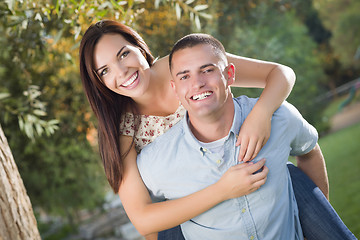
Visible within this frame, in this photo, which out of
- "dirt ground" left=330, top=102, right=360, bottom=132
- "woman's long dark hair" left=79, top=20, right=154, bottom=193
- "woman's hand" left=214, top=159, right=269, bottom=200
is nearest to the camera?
"woman's hand" left=214, top=159, right=269, bottom=200

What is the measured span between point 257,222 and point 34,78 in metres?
3.68

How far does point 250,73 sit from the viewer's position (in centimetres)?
240

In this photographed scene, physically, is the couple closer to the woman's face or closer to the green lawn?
the woman's face

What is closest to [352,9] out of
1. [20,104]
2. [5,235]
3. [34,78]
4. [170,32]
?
[170,32]

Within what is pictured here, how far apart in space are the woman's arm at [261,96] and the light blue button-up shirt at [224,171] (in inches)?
2.2

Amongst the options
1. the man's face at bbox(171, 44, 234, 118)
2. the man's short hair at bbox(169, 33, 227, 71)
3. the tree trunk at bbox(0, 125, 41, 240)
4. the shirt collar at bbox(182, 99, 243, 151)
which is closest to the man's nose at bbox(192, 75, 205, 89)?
the man's face at bbox(171, 44, 234, 118)

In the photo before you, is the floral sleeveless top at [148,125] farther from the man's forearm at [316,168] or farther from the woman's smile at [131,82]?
the man's forearm at [316,168]

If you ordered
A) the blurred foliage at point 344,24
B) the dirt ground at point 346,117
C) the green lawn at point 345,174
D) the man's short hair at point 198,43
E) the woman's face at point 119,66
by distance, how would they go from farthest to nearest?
the dirt ground at point 346,117 < the blurred foliage at point 344,24 < the green lawn at point 345,174 < the woman's face at point 119,66 < the man's short hair at point 198,43

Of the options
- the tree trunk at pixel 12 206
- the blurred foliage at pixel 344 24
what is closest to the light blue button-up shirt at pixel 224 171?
the tree trunk at pixel 12 206

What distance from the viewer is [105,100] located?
243cm

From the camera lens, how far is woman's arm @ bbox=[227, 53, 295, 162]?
6.39ft

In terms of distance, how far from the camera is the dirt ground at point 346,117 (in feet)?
51.1

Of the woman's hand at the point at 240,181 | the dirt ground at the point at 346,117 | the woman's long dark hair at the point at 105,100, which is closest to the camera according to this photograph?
the woman's hand at the point at 240,181

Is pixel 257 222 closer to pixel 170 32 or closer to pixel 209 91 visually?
pixel 209 91
